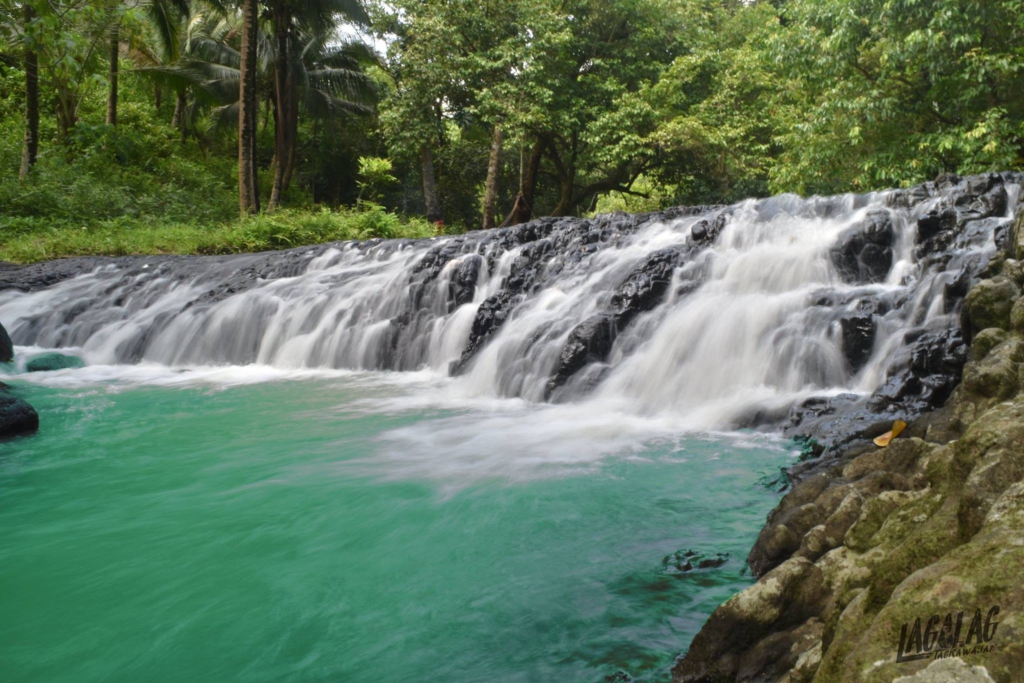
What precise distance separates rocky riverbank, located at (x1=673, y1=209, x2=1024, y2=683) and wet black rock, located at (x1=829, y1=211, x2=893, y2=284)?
414cm

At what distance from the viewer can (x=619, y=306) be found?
827cm

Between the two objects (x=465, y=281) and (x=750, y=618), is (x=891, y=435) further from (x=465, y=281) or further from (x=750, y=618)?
(x=465, y=281)

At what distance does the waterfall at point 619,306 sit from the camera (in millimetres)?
6328

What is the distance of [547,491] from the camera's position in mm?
4465

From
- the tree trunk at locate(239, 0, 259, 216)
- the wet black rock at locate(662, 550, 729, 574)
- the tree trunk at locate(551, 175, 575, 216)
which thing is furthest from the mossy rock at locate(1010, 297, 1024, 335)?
the tree trunk at locate(551, 175, 575, 216)

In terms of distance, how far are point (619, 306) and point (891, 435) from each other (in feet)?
14.6

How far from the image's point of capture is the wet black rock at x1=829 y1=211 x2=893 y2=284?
26.0 feet

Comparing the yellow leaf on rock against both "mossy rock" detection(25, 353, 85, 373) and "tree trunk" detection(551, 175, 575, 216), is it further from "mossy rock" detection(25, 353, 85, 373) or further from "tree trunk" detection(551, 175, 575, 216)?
"tree trunk" detection(551, 175, 575, 216)

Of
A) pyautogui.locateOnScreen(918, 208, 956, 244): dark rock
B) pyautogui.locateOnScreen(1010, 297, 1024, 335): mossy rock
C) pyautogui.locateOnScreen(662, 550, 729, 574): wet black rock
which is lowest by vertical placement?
pyautogui.locateOnScreen(662, 550, 729, 574): wet black rock

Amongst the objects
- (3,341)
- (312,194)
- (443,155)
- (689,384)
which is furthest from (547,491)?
(312,194)

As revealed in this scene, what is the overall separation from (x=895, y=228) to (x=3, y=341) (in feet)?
37.4

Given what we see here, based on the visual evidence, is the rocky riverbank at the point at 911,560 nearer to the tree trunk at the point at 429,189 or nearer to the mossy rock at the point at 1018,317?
the mossy rock at the point at 1018,317

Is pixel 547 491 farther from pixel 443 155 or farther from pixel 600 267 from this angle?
pixel 443 155

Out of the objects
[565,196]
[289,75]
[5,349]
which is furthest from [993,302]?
[289,75]
